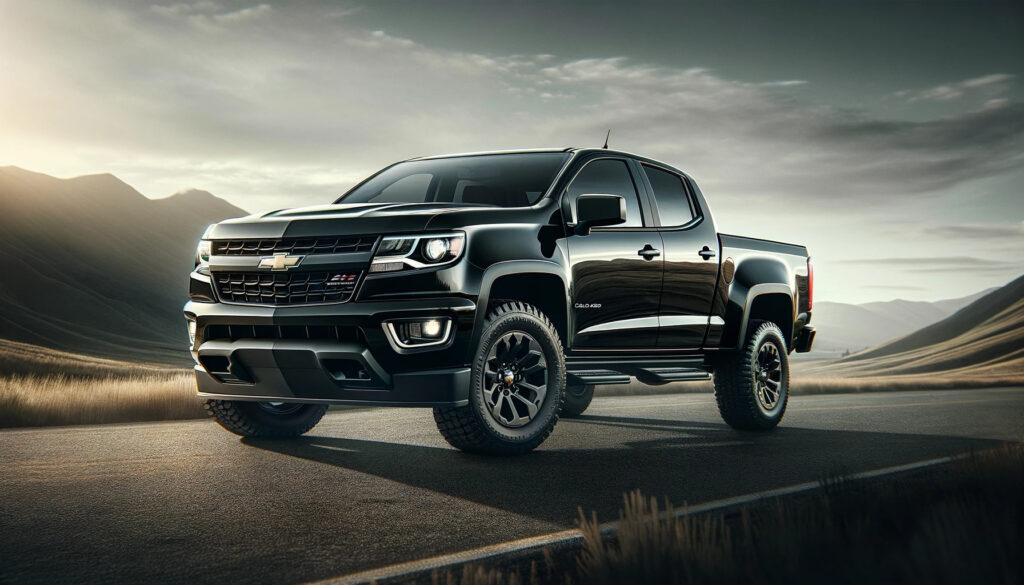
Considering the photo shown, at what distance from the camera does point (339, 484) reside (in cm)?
588

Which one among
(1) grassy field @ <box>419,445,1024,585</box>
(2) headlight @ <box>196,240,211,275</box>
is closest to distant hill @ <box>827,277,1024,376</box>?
(2) headlight @ <box>196,240,211,275</box>

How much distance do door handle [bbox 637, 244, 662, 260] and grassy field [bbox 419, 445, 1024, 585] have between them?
3788 mm

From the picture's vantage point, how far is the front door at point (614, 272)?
7465 millimetres

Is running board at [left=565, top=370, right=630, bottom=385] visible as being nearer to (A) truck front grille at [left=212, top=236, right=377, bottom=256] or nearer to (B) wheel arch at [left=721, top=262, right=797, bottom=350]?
(B) wheel arch at [left=721, top=262, right=797, bottom=350]

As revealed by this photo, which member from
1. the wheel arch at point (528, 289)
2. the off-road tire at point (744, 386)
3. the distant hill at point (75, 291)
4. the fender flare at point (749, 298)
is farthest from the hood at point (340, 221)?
the distant hill at point (75, 291)

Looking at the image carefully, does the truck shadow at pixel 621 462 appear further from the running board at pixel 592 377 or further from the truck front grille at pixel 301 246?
the truck front grille at pixel 301 246

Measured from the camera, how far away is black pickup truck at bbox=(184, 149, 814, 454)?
6.33 meters

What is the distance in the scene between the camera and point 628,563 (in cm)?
346

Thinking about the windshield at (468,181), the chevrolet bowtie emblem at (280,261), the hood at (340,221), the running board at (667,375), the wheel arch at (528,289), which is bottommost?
the running board at (667,375)

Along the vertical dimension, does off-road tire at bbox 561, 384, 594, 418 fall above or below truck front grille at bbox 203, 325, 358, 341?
below

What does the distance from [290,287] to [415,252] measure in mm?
891

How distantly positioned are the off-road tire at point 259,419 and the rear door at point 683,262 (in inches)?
122

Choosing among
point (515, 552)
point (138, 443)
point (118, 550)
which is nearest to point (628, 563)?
point (515, 552)

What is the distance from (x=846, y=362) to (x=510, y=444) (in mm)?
190177
